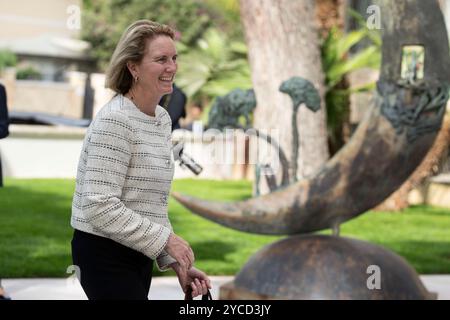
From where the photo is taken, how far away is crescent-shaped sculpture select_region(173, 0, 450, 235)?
6.99 metres

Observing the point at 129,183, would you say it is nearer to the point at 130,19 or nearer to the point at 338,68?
the point at 338,68

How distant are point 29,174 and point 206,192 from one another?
3.92m

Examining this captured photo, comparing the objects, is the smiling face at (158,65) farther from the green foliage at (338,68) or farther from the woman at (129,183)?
the green foliage at (338,68)

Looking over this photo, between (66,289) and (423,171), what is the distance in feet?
29.8

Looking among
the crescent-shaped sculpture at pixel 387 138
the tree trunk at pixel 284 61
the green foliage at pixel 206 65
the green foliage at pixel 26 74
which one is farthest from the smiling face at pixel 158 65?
the green foliage at pixel 26 74

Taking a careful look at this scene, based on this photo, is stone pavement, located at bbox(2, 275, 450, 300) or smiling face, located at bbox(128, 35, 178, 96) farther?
stone pavement, located at bbox(2, 275, 450, 300)

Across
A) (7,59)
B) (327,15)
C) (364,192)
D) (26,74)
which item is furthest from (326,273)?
(7,59)

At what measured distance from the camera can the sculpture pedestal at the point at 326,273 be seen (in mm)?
6840

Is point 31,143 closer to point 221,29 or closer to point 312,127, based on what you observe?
point 312,127

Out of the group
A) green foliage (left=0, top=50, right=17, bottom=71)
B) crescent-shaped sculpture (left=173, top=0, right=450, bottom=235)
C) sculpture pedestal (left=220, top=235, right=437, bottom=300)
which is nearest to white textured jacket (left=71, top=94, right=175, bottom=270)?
sculpture pedestal (left=220, top=235, right=437, bottom=300)

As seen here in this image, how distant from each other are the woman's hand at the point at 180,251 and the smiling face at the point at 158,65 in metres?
0.46

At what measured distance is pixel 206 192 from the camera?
17406 millimetres

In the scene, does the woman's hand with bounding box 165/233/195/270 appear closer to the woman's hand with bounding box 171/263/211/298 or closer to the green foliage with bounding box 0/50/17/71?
the woman's hand with bounding box 171/263/211/298
